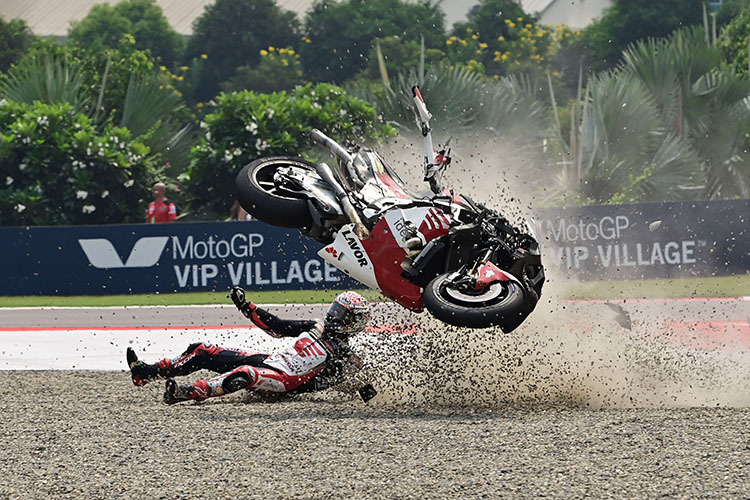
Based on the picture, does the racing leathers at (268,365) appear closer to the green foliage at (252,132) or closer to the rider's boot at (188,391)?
the rider's boot at (188,391)

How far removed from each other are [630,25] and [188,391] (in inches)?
2928

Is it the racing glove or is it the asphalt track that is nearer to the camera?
the asphalt track

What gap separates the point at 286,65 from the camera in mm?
83812

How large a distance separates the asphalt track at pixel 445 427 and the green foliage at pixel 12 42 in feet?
252

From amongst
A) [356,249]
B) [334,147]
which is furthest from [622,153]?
[356,249]

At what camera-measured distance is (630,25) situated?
78.8 metres

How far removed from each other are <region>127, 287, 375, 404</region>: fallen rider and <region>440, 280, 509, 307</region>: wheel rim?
0.87 m

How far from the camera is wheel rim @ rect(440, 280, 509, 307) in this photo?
7922 mm

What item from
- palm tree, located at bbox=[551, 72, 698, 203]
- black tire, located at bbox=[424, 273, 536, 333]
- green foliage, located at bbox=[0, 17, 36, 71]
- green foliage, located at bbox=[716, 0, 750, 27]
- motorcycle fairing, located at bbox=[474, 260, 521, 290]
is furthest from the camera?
green foliage, located at bbox=[0, 17, 36, 71]

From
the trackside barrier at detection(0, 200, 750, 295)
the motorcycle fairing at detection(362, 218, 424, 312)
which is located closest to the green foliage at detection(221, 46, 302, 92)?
the trackside barrier at detection(0, 200, 750, 295)

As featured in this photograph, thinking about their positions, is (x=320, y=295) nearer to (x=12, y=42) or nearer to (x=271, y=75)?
(x=271, y=75)

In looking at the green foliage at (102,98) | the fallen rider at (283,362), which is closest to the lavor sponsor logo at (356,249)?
the fallen rider at (283,362)

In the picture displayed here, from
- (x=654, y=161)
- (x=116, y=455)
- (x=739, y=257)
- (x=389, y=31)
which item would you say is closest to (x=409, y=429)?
(x=116, y=455)

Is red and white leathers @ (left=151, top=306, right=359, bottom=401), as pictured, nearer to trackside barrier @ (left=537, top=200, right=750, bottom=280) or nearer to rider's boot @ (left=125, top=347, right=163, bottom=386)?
rider's boot @ (left=125, top=347, right=163, bottom=386)
